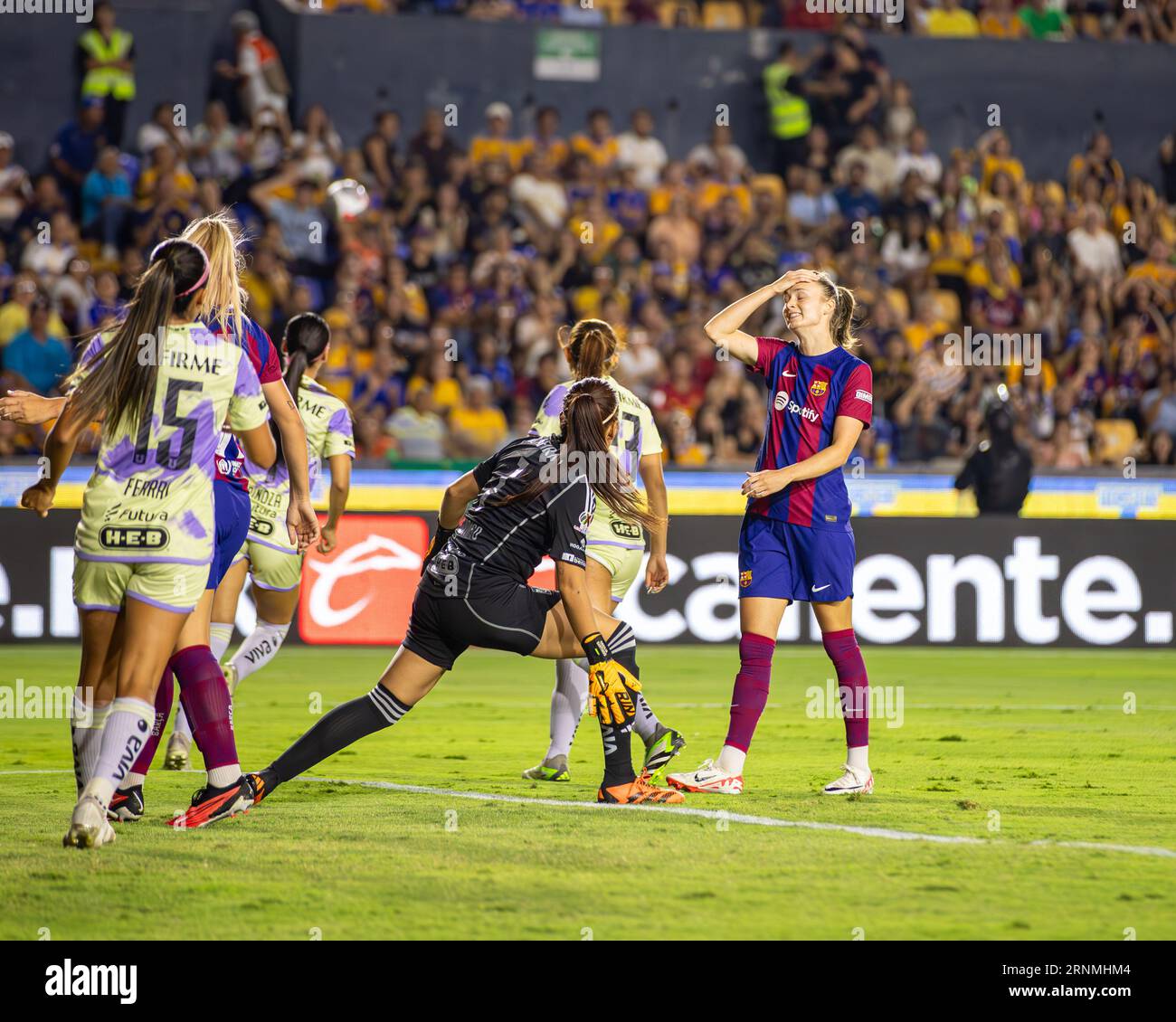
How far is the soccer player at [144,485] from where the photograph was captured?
5773 millimetres

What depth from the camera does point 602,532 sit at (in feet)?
26.2

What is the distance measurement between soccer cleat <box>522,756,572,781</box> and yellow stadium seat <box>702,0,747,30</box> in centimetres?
1604

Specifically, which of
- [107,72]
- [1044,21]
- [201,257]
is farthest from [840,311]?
[1044,21]

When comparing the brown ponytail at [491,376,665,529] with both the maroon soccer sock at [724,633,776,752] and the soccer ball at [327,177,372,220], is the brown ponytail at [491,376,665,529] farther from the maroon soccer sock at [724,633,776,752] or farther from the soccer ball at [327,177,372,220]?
the soccer ball at [327,177,372,220]

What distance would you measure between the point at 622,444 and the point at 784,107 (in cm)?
1378

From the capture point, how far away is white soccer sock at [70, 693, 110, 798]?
6109 millimetres

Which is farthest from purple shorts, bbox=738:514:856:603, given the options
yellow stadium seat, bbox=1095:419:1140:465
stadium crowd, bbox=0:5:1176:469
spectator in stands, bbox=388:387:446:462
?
yellow stadium seat, bbox=1095:419:1140:465

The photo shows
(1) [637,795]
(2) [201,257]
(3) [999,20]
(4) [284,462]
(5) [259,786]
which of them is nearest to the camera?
(2) [201,257]

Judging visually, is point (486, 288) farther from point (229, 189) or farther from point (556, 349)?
point (229, 189)

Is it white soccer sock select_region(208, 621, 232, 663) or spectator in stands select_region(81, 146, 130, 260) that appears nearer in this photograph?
white soccer sock select_region(208, 621, 232, 663)

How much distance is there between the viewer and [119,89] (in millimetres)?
18734

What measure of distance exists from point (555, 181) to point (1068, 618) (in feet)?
25.8

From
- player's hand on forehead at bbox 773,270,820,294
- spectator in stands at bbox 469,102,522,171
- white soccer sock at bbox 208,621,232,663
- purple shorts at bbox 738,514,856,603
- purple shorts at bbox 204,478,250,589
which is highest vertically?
spectator in stands at bbox 469,102,522,171

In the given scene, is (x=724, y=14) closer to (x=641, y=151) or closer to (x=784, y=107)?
(x=784, y=107)
